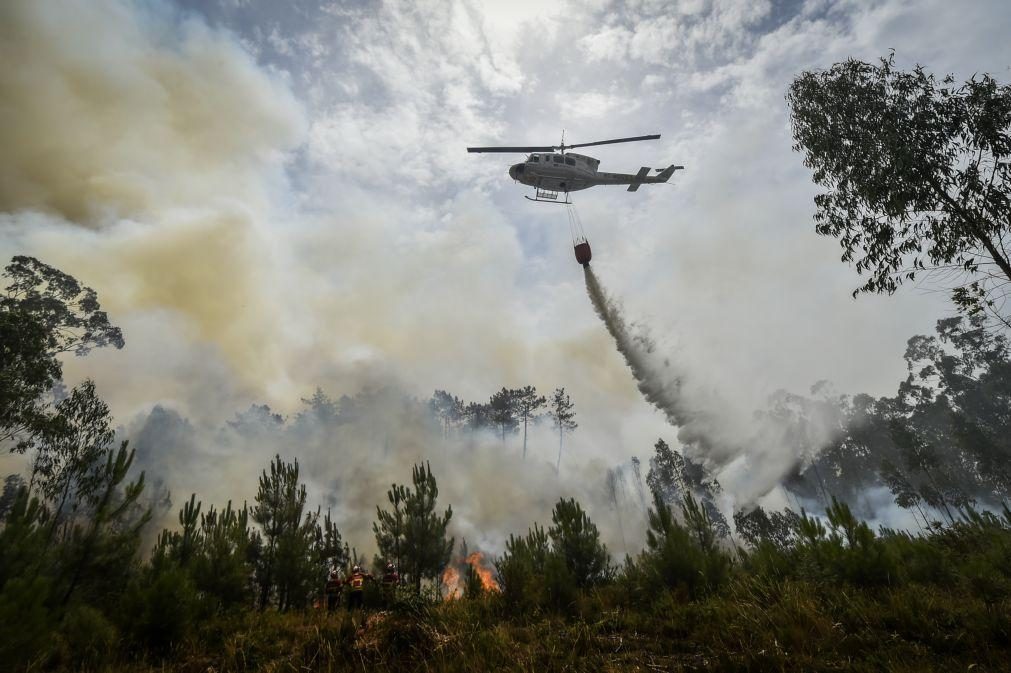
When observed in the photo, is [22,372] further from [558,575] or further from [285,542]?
[558,575]

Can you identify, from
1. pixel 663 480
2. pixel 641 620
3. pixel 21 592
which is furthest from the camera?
pixel 663 480

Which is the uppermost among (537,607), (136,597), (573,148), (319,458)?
(573,148)

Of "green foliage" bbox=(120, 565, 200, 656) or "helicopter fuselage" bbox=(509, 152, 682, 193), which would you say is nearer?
"green foliage" bbox=(120, 565, 200, 656)

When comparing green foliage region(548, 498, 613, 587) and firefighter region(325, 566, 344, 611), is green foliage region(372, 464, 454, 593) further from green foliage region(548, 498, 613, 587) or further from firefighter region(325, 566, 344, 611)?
green foliage region(548, 498, 613, 587)

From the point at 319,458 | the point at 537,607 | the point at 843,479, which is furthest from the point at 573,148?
the point at 843,479

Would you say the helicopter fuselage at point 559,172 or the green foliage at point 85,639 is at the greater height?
the helicopter fuselage at point 559,172

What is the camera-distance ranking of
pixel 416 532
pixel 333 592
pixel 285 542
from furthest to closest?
1. pixel 416 532
2. pixel 285 542
3. pixel 333 592

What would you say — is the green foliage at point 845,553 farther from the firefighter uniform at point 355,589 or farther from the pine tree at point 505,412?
the pine tree at point 505,412

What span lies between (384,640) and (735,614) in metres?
5.89

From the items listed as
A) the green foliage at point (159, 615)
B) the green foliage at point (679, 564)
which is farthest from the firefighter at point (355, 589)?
the green foliage at point (679, 564)

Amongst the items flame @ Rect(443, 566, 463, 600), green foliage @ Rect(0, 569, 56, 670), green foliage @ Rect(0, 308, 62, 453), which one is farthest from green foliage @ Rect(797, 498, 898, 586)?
green foliage @ Rect(0, 308, 62, 453)

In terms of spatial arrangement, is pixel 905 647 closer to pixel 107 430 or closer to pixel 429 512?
pixel 429 512

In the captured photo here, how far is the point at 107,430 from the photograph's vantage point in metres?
31.4

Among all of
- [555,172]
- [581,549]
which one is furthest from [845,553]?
[555,172]
